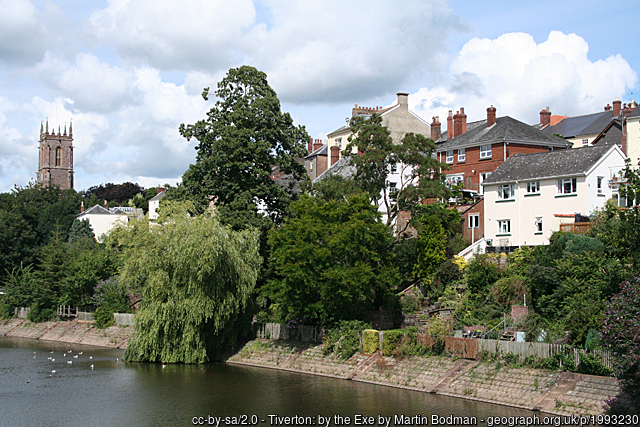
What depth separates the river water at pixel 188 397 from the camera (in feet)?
99.7

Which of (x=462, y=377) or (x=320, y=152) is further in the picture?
(x=320, y=152)

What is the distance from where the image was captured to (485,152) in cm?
6644

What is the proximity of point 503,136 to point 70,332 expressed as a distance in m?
49.7

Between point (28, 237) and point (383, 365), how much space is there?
69.4 m

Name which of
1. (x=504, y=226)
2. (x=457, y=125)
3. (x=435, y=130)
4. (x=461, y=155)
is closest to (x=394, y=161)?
(x=504, y=226)

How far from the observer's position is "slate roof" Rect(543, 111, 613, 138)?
81.0m

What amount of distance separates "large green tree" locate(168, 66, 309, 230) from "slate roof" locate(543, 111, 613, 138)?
4212cm

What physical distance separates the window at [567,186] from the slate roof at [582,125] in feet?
104

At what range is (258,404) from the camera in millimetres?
32781

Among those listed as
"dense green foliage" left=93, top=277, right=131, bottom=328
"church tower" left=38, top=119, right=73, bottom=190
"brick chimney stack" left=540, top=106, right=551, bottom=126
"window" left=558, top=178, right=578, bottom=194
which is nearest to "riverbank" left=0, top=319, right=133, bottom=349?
"dense green foliage" left=93, top=277, right=131, bottom=328

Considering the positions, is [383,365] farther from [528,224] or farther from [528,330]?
[528,224]

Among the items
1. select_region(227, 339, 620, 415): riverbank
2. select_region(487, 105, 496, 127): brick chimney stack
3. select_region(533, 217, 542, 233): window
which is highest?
select_region(487, 105, 496, 127): brick chimney stack

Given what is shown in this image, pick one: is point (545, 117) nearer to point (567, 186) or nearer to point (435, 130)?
point (435, 130)

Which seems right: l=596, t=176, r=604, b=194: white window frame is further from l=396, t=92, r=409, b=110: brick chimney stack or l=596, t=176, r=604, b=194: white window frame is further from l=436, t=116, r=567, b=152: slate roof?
l=396, t=92, r=409, b=110: brick chimney stack
